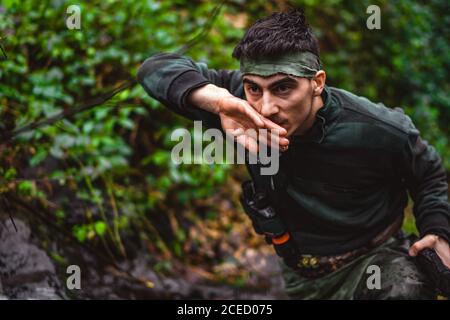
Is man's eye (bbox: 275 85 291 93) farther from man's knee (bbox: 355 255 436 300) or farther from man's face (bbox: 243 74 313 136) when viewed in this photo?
man's knee (bbox: 355 255 436 300)

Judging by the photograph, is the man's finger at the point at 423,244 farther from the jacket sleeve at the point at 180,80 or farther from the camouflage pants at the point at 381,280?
the jacket sleeve at the point at 180,80

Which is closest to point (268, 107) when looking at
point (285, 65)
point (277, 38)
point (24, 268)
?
point (285, 65)

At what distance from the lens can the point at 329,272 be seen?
301 centimetres

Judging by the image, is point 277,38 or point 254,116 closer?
point 254,116

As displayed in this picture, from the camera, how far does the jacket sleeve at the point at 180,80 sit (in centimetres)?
268

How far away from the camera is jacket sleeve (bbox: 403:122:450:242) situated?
261 cm

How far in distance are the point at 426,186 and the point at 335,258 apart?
0.60 meters

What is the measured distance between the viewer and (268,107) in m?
2.35

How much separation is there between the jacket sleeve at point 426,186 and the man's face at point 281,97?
0.59 metres

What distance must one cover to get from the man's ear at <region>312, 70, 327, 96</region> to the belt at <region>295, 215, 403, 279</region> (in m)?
0.87

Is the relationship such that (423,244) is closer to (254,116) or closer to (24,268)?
(254,116)

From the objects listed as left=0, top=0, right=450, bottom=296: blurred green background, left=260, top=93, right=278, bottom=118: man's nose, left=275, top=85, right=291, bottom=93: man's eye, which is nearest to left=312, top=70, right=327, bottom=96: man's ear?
left=275, top=85, right=291, bottom=93: man's eye

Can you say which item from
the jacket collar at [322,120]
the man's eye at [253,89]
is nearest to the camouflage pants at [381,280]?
the jacket collar at [322,120]
